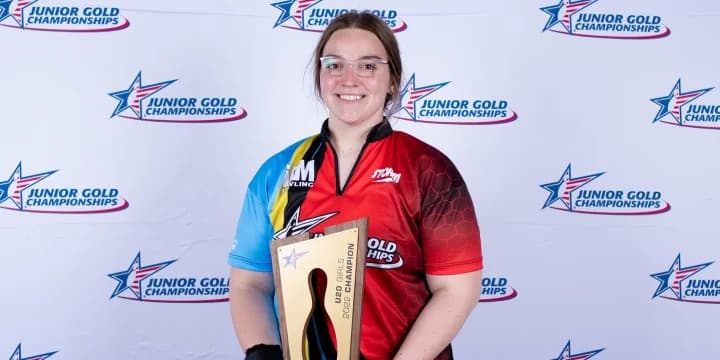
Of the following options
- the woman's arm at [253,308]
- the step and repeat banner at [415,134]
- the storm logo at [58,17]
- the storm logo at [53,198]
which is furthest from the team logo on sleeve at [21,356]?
the woman's arm at [253,308]

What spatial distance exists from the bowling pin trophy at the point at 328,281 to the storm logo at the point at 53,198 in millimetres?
1149

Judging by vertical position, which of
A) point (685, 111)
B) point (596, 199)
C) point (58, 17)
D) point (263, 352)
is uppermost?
point (58, 17)

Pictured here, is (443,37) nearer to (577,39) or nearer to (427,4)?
(427,4)

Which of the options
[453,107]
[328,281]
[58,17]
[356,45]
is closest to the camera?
[328,281]

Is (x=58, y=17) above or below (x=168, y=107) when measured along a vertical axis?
above

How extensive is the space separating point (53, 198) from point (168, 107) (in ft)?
1.47

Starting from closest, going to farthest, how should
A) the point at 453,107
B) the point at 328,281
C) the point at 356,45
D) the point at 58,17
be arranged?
1. the point at 328,281
2. the point at 356,45
3. the point at 58,17
4. the point at 453,107

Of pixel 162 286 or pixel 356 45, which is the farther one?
pixel 162 286

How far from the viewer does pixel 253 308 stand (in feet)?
4.18

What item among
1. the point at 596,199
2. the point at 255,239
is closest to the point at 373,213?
the point at 255,239

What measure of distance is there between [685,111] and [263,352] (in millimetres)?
1679

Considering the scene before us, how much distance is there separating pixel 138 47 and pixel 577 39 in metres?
1.36

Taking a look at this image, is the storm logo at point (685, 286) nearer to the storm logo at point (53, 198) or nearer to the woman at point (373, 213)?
the woman at point (373, 213)

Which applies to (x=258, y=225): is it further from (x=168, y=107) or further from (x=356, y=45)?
(x=168, y=107)
